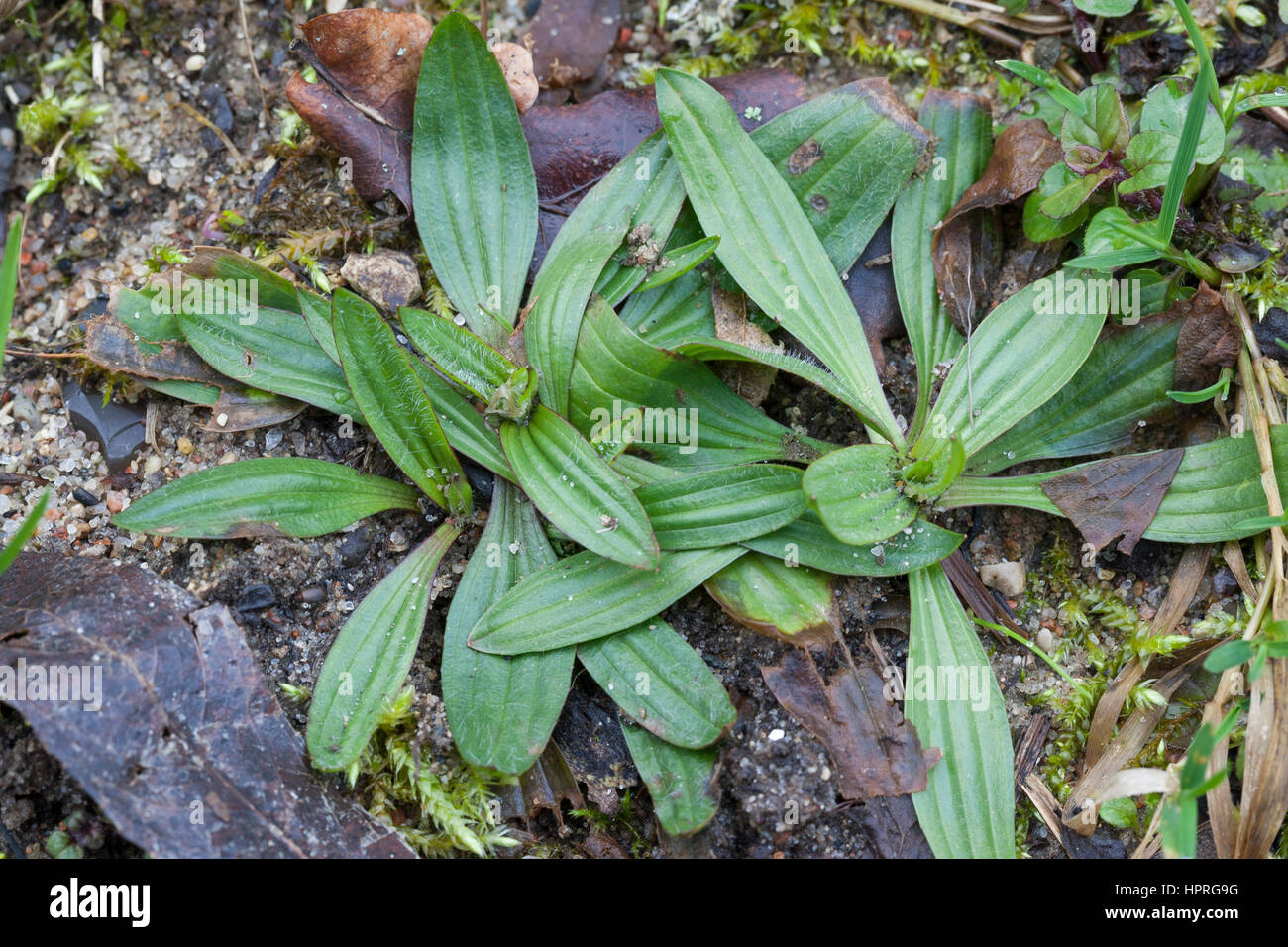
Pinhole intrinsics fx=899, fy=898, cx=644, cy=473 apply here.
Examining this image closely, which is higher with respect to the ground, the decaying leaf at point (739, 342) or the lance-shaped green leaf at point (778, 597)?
the decaying leaf at point (739, 342)

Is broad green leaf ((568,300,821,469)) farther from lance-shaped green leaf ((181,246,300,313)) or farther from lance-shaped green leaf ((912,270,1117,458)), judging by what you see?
lance-shaped green leaf ((181,246,300,313))

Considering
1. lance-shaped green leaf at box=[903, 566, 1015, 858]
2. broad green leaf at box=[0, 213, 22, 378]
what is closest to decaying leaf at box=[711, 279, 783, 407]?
lance-shaped green leaf at box=[903, 566, 1015, 858]

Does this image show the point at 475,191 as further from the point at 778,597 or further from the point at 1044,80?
the point at 1044,80

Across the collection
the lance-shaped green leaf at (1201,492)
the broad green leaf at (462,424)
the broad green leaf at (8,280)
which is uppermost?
the broad green leaf at (8,280)

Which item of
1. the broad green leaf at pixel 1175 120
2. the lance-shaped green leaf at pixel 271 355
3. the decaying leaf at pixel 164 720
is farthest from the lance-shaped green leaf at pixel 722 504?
Result: the broad green leaf at pixel 1175 120

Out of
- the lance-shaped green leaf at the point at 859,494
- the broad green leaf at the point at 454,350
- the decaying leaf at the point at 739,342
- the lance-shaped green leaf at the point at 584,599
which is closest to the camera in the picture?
the lance-shaped green leaf at the point at 859,494

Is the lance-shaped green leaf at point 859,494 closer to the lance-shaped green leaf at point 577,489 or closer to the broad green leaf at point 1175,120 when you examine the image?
the lance-shaped green leaf at point 577,489

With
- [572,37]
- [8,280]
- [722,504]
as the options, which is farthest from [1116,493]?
[8,280]
